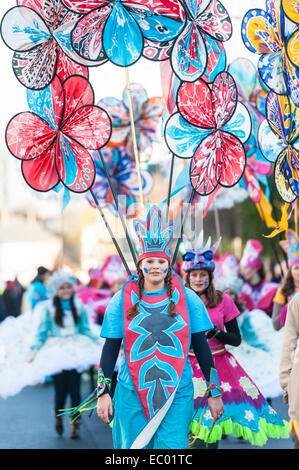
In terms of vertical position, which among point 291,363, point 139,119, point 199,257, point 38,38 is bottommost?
point 291,363

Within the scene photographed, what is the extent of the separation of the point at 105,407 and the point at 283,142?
2546 millimetres

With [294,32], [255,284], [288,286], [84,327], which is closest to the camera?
[294,32]

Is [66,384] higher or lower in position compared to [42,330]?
lower

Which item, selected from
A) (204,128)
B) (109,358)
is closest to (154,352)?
(109,358)

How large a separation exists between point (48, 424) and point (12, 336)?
1.10m

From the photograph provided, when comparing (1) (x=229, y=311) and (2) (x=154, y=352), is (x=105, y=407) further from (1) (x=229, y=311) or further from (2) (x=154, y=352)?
(1) (x=229, y=311)

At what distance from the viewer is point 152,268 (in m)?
4.80

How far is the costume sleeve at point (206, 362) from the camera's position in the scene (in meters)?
4.78

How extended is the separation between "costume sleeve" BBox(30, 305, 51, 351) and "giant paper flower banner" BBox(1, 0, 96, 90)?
3.94 meters

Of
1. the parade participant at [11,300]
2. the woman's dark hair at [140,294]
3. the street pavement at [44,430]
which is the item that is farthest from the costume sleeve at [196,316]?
the parade participant at [11,300]

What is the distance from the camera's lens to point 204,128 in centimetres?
553

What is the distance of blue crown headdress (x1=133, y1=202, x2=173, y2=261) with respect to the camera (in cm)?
488

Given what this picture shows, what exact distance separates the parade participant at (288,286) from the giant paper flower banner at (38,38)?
335 cm

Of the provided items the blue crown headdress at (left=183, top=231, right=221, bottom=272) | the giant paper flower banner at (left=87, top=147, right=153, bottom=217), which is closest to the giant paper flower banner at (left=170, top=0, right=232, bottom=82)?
the blue crown headdress at (left=183, top=231, right=221, bottom=272)
